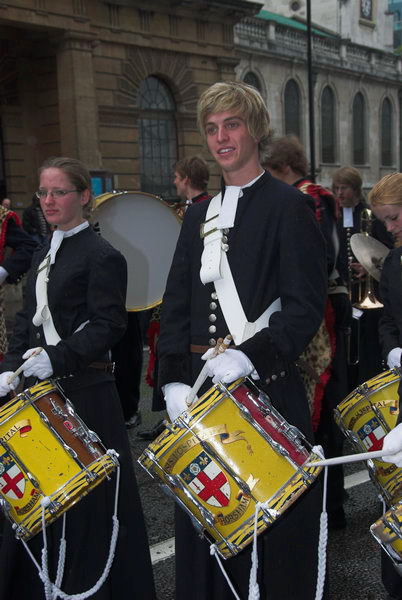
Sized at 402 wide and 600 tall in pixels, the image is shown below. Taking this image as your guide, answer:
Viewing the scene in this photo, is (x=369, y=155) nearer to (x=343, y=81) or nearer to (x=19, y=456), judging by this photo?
(x=343, y=81)

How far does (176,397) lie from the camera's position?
250 centimetres

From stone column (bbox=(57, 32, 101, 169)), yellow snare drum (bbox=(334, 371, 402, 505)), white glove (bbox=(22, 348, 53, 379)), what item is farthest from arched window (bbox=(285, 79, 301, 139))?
white glove (bbox=(22, 348, 53, 379))

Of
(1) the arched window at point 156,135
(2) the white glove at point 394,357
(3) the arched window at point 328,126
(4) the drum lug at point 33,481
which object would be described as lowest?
(4) the drum lug at point 33,481

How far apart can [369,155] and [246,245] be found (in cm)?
3783

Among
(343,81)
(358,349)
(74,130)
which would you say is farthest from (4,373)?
(343,81)

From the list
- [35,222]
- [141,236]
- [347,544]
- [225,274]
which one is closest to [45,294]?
[225,274]

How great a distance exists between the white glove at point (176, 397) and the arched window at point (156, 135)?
59.1 ft

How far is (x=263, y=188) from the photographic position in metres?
2.57

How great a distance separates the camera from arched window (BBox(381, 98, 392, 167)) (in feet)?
131

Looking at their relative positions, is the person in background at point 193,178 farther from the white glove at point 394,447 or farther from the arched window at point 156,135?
the arched window at point 156,135

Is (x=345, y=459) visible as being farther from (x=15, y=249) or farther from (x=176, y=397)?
(x=15, y=249)

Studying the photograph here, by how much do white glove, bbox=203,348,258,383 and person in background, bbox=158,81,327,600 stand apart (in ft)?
0.18

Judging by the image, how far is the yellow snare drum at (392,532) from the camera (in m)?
2.12

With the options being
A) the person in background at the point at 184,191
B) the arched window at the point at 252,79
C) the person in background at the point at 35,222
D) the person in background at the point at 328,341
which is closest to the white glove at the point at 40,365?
the person in background at the point at 328,341
